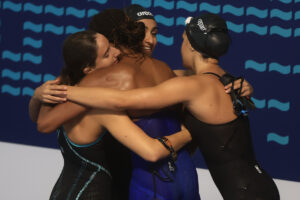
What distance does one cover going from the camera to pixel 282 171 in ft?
16.0

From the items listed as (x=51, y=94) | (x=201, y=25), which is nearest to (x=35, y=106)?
(x=51, y=94)

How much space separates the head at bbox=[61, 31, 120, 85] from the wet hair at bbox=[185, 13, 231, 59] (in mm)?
417

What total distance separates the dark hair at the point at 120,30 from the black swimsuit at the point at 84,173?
Result: 0.49m

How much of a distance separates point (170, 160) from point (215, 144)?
0.25 meters

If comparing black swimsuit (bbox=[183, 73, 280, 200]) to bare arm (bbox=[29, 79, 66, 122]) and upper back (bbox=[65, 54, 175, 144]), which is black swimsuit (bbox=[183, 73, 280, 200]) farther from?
bare arm (bbox=[29, 79, 66, 122])

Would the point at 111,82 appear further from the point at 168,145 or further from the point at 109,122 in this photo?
the point at 168,145

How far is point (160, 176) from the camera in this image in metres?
2.14

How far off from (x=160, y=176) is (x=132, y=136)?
288mm

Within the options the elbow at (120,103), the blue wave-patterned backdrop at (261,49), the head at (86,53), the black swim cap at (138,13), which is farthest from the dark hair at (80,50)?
the blue wave-patterned backdrop at (261,49)

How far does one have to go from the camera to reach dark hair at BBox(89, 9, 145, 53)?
7.46 feet

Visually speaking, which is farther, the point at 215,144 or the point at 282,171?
the point at 282,171

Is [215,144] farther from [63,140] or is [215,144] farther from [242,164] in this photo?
[63,140]

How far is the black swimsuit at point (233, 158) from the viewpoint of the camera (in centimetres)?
221

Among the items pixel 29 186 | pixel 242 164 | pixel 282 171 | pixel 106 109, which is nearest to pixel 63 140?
pixel 106 109
